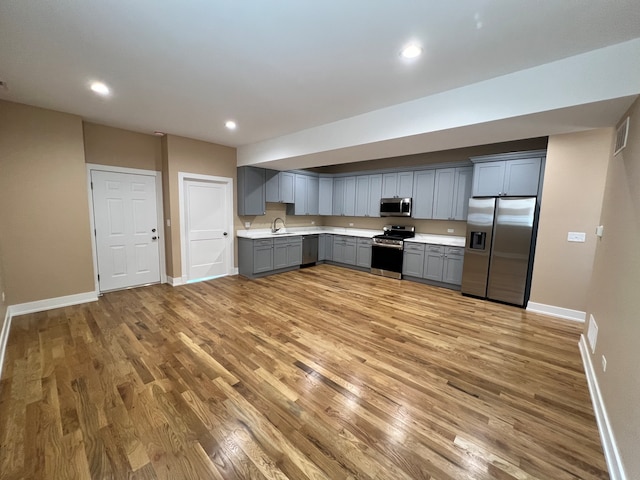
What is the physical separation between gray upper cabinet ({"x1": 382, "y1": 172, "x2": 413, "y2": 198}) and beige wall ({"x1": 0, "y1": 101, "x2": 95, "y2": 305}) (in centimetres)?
545

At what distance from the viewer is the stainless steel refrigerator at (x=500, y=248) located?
391 centimetres

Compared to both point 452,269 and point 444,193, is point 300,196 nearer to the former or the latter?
point 444,193

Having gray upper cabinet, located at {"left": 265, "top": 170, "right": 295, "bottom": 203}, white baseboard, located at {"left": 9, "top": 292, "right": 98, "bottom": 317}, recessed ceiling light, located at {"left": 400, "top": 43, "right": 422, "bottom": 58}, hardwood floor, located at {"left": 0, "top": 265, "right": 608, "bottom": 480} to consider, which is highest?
recessed ceiling light, located at {"left": 400, "top": 43, "right": 422, "bottom": 58}

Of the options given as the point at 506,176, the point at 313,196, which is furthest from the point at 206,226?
the point at 506,176

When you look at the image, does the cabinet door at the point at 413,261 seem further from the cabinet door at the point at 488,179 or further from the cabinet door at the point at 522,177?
the cabinet door at the point at 522,177

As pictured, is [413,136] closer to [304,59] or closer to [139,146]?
[304,59]

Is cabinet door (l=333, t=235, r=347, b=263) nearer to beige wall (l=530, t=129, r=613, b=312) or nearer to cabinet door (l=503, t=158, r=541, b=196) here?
cabinet door (l=503, t=158, r=541, b=196)

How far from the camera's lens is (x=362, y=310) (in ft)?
12.6

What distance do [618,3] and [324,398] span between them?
3236 mm

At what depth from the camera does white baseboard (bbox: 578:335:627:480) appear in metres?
1.45

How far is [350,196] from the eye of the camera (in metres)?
6.58

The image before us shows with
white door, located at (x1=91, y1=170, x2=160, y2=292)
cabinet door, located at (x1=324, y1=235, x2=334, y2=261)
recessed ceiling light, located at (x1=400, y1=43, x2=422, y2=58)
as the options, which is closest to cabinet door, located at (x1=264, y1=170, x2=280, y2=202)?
cabinet door, located at (x1=324, y1=235, x2=334, y2=261)

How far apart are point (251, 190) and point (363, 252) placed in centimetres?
294

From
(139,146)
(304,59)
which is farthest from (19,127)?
(304,59)
